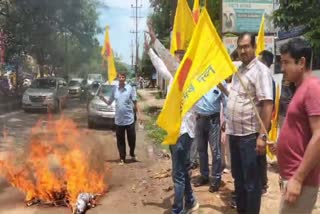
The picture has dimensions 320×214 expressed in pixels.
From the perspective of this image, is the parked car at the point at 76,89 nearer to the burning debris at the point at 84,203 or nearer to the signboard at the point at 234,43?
the signboard at the point at 234,43

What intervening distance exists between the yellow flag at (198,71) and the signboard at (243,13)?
8055 mm

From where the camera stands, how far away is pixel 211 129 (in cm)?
714

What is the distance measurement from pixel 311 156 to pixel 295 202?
34 centimetres

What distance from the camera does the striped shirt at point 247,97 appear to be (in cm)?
477

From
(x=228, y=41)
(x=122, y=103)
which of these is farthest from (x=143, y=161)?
(x=228, y=41)

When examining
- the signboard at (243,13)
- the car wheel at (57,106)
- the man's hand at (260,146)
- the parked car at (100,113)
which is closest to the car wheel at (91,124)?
the parked car at (100,113)

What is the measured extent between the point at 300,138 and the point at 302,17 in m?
6.42

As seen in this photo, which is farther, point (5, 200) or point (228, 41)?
point (228, 41)

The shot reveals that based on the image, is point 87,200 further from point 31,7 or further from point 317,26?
point 31,7

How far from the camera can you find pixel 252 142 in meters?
4.81

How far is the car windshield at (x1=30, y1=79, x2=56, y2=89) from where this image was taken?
2533 centimetres

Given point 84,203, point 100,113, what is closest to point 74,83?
point 100,113

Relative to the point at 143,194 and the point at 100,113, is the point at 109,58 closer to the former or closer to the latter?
the point at 100,113

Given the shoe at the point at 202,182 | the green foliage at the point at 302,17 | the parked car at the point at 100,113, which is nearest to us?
the shoe at the point at 202,182
